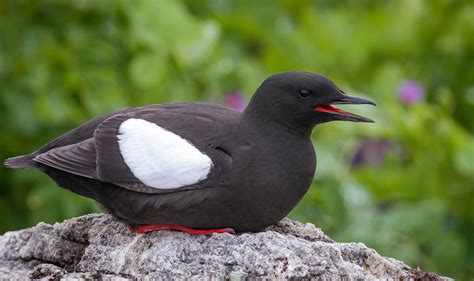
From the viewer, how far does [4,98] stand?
736 centimetres

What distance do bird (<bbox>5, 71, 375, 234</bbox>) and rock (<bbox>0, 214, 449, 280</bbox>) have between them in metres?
0.11

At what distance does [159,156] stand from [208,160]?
0.79 ft

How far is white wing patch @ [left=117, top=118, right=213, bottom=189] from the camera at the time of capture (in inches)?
175

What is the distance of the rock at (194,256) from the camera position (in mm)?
4129

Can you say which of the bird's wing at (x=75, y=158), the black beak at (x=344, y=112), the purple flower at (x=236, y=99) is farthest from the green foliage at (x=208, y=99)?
the black beak at (x=344, y=112)

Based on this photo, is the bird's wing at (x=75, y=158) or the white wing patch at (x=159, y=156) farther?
the bird's wing at (x=75, y=158)

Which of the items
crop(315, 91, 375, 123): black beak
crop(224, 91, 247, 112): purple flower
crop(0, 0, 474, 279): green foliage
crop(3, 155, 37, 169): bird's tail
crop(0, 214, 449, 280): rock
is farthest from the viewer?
crop(224, 91, 247, 112): purple flower

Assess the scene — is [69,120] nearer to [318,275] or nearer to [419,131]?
[419,131]

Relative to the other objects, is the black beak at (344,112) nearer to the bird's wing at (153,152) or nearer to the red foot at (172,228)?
the bird's wing at (153,152)

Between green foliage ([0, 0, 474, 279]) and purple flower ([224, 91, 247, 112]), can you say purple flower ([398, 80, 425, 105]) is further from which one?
purple flower ([224, 91, 247, 112])

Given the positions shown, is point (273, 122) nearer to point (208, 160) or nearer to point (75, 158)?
point (208, 160)

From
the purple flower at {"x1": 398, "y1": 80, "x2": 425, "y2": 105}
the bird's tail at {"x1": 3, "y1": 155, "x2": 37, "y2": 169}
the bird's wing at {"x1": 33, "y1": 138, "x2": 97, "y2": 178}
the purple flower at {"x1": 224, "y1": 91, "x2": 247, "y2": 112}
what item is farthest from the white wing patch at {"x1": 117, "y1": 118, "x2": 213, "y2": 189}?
the purple flower at {"x1": 398, "y1": 80, "x2": 425, "y2": 105}

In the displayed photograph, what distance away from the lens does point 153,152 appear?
14.9ft

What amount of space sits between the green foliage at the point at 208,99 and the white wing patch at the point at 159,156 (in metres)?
2.30
